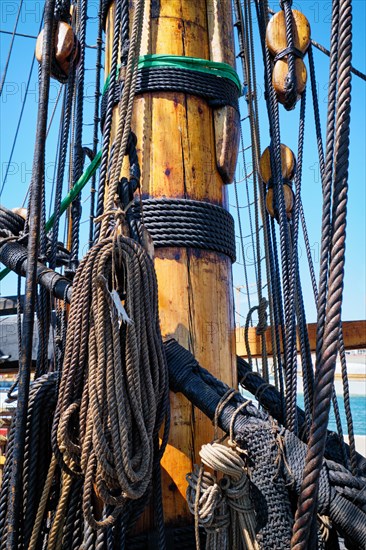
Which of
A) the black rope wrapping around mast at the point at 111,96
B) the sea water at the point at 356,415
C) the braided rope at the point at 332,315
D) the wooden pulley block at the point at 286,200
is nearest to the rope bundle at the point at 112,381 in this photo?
the black rope wrapping around mast at the point at 111,96

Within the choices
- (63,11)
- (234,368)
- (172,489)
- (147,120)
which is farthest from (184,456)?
(63,11)

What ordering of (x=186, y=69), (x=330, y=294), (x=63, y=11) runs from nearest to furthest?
1. (x=330, y=294)
2. (x=186, y=69)
3. (x=63, y=11)

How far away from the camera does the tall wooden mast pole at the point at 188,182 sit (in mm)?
1327

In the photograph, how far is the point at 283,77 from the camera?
168 cm

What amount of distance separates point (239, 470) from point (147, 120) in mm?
1078

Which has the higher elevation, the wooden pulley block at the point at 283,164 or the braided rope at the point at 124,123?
the wooden pulley block at the point at 283,164

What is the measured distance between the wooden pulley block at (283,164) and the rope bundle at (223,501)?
1127 mm

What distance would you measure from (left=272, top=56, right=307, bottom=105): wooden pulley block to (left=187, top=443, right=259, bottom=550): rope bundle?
125 centimetres

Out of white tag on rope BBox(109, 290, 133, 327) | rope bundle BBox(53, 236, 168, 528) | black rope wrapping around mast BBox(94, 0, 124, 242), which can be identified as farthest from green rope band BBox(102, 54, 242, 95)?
white tag on rope BBox(109, 290, 133, 327)

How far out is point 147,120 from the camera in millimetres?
1517

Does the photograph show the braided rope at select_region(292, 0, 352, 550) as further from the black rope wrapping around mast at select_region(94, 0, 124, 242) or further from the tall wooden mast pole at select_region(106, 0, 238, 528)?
the black rope wrapping around mast at select_region(94, 0, 124, 242)

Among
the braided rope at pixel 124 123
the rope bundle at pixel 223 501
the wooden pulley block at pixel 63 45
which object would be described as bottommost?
the rope bundle at pixel 223 501

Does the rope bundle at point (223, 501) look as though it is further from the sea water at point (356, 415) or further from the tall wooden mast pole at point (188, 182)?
the sea water at point (356, 415)

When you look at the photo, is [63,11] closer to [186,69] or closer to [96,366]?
[186,69]
